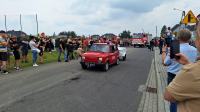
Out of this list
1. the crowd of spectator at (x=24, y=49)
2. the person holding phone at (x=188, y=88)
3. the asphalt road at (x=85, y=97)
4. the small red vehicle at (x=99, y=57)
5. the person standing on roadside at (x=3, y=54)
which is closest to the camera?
the person holding phone at (x=188, y=88)

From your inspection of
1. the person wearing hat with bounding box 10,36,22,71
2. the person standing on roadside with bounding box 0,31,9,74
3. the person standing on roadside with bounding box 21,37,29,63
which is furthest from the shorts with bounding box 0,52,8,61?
the person standing on roadside with bounding box 21,37,29,63

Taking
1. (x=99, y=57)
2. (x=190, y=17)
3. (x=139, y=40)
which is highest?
(x=190, y=17)

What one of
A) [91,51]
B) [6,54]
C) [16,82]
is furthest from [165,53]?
[91,51]

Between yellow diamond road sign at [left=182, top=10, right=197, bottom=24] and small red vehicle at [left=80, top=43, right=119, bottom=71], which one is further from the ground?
yellow diamond road sign at [left=182, top=10, right=197, bottom=24]

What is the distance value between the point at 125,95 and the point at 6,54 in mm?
8273

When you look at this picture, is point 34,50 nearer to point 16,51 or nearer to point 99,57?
point 16,51

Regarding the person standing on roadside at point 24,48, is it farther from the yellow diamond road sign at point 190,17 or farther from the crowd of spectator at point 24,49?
the yellow diamond road sign at point 190,17

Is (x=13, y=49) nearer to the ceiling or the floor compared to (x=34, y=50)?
nearer to the ceiling

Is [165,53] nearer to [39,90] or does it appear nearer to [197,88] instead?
[197,88]

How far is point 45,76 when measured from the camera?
1748 cm

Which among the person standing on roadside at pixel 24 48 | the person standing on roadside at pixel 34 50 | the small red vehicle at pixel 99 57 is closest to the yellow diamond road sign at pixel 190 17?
the small red vehicle at pixel 99 57

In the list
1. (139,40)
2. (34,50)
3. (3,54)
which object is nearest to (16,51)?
(3,54)

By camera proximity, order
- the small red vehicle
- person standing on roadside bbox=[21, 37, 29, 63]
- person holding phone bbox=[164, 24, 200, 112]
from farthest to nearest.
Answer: person standing on roadside bbox=[21, 37, 29, 63] → the small red vehicle → person holding phone bbox=[164, 24, 200, 112]

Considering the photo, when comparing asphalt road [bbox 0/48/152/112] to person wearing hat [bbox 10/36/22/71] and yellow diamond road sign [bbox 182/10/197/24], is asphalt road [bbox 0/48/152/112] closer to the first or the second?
yellow diamond road sign [bbox 182/10/197/24]
